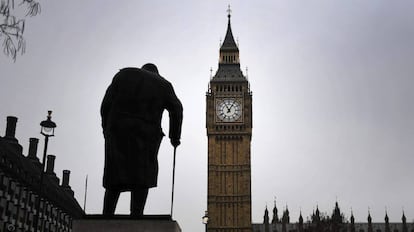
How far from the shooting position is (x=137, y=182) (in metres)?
8.88

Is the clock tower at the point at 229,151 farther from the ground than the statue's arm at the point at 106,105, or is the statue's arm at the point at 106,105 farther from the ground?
the clock tower at the point at 229,151

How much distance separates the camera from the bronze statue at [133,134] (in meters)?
8.91

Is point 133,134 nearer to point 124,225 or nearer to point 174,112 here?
point 174,112

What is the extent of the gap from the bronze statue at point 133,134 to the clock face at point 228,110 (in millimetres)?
80149

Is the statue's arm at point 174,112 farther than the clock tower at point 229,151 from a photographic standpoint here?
No

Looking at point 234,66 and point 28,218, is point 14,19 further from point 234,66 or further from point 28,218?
point 234,66

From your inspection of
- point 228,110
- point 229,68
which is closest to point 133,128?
point 228,110

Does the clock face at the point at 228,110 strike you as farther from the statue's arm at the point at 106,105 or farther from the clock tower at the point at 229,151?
the statue's arm at the point at 106,105

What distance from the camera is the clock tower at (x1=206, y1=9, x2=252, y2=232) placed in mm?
84875

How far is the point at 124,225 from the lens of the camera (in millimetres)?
8289

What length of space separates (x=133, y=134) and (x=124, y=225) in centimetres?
144

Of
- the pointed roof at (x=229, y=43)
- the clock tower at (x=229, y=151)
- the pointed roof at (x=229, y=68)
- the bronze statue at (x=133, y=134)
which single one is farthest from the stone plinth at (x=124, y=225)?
the pointed roof at (x=229, y=43)

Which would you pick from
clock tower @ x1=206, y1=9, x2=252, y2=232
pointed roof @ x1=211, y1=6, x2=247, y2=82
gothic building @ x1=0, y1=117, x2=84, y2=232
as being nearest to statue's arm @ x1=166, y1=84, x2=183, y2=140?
gothic building @ x1=0, y1=117, x2=84, y2=232

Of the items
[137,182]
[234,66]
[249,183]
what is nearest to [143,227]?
[137,182]
